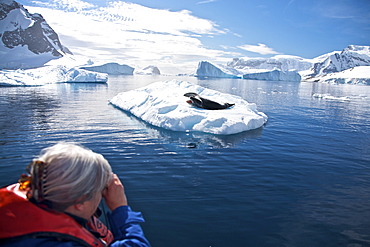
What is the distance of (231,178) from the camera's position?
566 centimetres

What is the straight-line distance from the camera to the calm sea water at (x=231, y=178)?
386 centimetres

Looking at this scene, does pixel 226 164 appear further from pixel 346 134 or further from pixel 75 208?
pixel 346 134

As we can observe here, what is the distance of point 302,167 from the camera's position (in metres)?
6.54

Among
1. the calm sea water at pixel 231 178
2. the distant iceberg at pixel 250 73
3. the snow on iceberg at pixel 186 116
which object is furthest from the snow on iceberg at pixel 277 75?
the calm sea water at pixel 231 178

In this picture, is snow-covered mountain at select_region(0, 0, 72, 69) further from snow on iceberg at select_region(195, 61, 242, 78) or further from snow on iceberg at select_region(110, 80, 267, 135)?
snow on iceberg at select_region(110, 80, 267, 135)

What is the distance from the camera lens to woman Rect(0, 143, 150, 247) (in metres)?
1.21

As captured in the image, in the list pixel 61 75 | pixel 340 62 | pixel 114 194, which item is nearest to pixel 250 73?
pixel 61 75

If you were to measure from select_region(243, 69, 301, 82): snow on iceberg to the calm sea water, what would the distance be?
88.0 m

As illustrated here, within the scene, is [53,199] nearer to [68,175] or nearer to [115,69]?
[68,175]

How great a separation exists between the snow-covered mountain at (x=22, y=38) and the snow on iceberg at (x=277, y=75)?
249ft

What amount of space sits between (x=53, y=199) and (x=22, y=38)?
127895mm

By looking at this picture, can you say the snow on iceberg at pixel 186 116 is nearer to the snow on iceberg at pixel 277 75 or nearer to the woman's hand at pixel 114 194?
the woman's hand at pixel 114 194

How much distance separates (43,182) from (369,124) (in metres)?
15.8

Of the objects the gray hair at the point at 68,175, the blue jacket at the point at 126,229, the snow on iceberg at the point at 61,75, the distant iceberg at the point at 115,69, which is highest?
the distant iceberg at the point at 115,69
